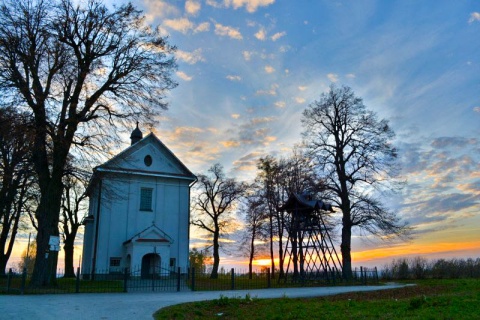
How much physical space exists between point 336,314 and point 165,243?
23.0m

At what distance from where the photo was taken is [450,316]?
8320 mm

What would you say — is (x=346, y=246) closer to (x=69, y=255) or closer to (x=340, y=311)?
(x=340, y=311)

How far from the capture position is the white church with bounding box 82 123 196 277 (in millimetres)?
30000

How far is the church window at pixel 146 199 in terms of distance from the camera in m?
32.5

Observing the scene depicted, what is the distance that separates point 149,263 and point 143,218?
3637 millimetres

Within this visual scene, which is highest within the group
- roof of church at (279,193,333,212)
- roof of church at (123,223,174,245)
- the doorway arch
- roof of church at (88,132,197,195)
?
roof of church at (88,132,197,195)

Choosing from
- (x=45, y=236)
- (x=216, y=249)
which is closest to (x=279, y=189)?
(x=216, y=249)

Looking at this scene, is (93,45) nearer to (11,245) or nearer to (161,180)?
(161,180)

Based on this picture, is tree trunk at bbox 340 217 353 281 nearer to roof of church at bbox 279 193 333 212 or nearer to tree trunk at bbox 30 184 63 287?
roof of church at bbox 279 193 333 212

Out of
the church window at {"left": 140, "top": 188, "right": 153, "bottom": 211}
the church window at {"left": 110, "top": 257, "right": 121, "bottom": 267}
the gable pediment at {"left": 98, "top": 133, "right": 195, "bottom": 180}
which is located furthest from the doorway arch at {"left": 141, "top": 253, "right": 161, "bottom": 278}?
the gable pediment at {"left": 98, "top": 133, "right": 195, "bottom": 180}

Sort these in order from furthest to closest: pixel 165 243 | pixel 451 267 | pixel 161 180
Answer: pixel 161 180
pixel 165 243
pixel 451 267

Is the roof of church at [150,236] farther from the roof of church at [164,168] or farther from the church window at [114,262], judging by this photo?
the roof of church at [164,168]

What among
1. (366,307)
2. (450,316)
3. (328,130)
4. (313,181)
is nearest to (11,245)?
(313,181)

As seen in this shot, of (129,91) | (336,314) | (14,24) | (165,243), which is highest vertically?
(14,24)
